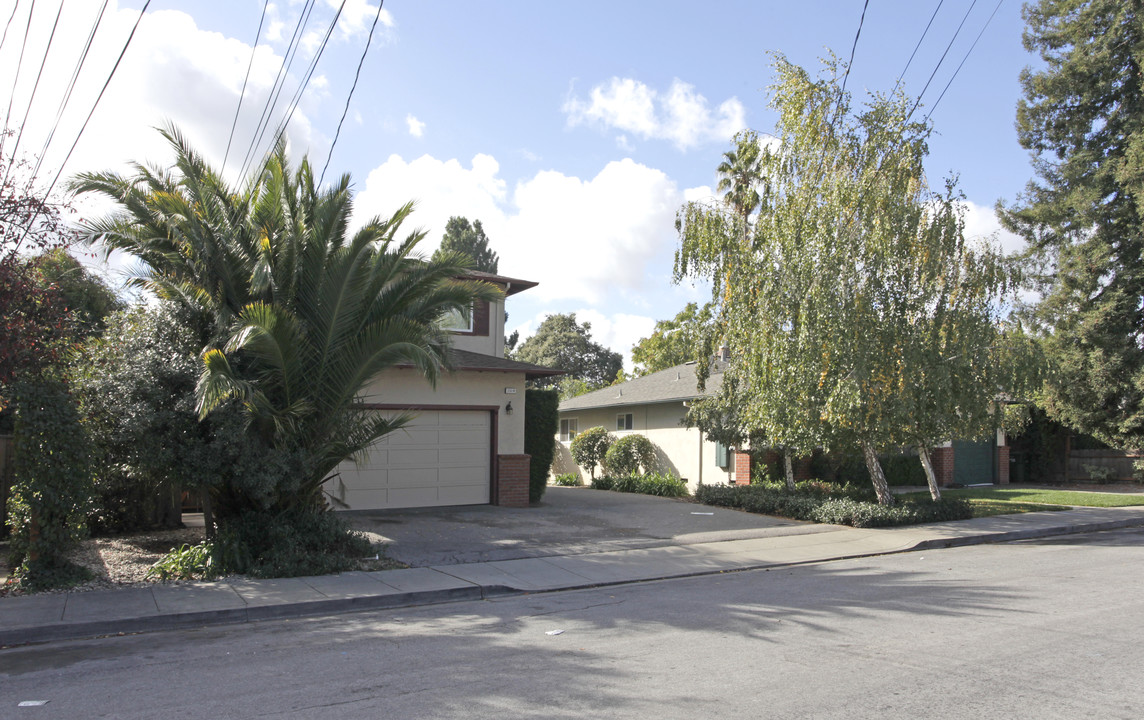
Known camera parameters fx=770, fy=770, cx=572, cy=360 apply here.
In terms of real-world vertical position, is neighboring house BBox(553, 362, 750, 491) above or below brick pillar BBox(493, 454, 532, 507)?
above

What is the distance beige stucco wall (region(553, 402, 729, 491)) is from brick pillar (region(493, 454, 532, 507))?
21.6 ft

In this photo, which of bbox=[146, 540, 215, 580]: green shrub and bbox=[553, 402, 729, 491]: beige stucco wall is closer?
bbox=[146, 540, 215, 580]: green shrub

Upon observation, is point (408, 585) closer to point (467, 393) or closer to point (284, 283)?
point (284, 283)

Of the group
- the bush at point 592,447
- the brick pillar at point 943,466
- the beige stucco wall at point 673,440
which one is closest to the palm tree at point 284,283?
the beige stucco wall at point 673,440

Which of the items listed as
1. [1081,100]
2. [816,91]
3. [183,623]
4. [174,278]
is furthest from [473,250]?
[183,623]

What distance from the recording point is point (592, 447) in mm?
26641

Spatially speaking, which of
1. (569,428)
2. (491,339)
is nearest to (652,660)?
(491,339)

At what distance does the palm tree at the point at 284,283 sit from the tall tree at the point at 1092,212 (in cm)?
2350

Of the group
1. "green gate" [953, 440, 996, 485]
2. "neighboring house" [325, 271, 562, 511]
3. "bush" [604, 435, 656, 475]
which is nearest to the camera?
"neighboring house" [325, 271, 562, 511]

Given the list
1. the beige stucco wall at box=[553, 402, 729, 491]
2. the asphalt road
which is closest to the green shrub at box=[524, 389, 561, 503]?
the beige stucco wall at box=[553, 402, 729, 491]

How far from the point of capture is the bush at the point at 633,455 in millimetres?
25172

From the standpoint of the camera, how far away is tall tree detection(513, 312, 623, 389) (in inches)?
2339

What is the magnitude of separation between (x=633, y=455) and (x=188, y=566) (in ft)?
54.7

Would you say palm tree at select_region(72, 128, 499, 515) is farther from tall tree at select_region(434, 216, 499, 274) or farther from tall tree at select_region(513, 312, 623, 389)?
tall tree at select_region(513, 312, 623, 389)
